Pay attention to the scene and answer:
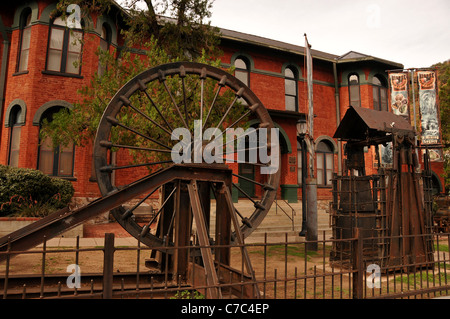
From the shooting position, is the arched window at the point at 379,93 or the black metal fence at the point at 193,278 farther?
the arched window at the point at 379,93

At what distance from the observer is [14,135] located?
1307 centimetres

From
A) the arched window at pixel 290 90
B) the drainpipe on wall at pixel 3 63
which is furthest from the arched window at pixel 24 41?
the arched window at pixel 290 90

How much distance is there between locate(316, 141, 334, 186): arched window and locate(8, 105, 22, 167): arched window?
1463cm

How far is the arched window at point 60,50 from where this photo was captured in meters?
13.2

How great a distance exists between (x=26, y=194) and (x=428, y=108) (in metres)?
16.8

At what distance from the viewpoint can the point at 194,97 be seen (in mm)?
8914

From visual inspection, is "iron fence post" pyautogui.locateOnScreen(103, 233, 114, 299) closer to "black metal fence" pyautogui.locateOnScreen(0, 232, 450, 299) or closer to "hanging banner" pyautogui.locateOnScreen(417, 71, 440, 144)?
"black metal fence" pyautogui.locateOnScreen(0, 232, 450, 299)

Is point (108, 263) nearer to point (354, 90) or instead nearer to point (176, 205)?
point (176, 205)

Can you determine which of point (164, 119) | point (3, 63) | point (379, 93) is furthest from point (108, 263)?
point (379, 93)

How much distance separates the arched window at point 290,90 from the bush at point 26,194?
12.9m

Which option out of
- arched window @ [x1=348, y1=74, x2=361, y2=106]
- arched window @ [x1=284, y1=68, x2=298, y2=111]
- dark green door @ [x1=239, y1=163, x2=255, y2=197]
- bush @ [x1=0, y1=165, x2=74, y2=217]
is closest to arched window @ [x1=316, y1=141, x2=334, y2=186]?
arched window @ [x1=284, y1=68, x2=298, y2=111]

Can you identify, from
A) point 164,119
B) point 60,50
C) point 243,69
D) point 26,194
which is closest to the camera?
point 164,119

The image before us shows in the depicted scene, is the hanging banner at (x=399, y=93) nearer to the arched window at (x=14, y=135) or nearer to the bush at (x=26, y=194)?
the bush at (x=26, y=194)

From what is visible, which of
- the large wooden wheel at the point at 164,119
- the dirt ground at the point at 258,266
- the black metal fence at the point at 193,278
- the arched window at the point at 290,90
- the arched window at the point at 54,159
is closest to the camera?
the black metal fence at the point at 193,278
